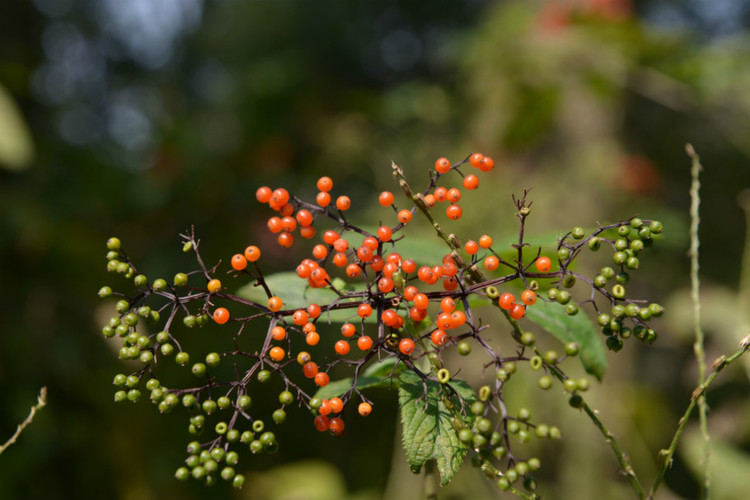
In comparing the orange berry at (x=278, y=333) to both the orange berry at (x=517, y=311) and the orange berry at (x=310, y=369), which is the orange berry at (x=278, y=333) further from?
the orange berry at (x=517, y=311)

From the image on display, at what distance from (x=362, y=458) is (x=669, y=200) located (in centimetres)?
367

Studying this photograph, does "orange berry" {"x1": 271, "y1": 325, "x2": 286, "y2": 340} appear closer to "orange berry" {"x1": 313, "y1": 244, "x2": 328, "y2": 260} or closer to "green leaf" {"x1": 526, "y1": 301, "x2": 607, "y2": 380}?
"orange berry" {"x1": 313, "y1": 244, "x2": 328, "y2": 260}

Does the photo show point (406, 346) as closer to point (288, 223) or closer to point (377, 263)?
point (377, 263)

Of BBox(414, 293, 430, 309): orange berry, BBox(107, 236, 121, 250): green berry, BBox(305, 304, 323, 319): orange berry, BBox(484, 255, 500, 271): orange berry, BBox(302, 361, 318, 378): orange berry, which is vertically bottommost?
BBox(302, 361, 318, 378): orange berry

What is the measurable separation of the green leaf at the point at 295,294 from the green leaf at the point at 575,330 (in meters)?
0.32

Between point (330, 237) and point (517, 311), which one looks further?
point (330, 237)

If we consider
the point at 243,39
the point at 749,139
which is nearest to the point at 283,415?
the point at 749,139

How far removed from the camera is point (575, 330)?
94cm

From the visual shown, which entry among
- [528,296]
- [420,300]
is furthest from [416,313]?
[528,296]

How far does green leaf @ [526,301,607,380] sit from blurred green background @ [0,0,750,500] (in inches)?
49.0

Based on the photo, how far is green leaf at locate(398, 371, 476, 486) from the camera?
76cm

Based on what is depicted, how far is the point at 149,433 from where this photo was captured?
2973 millimetres

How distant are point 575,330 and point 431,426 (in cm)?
31

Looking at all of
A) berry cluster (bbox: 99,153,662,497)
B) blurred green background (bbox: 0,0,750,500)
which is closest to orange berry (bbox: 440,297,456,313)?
berry cluster (bbox: 99,153,662,497)
